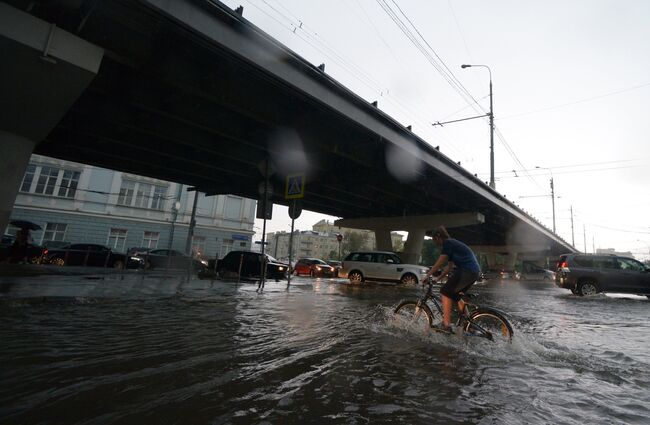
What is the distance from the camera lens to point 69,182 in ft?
109

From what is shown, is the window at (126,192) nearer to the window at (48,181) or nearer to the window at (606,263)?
the window at (48,181)

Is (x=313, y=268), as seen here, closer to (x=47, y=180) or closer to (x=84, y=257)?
(x=84, y=257)

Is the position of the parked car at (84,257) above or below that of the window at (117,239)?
below

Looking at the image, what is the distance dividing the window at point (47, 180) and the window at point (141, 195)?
18.8 feet

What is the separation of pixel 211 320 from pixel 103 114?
964cm

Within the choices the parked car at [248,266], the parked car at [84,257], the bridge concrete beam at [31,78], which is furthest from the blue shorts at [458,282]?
the parked car at [84,257]

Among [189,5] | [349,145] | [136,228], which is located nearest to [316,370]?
[189,5]

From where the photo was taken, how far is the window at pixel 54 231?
103 ft

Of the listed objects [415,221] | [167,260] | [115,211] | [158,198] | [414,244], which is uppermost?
[158,198]

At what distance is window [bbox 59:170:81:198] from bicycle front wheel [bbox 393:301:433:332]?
3761cm

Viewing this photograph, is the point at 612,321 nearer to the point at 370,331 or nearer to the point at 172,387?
the point at 370,331

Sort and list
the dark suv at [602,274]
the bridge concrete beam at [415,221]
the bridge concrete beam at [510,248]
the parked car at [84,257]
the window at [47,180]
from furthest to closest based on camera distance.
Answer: the bridge concrete beam at [510,248], the window at [47,180], the bridge concrete beam at [415,221], the parked car at [84,257], the dark suv at [602,274]

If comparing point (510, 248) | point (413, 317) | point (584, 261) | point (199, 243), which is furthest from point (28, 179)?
point (510, 248)

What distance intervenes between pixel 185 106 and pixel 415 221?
22.4 metres
